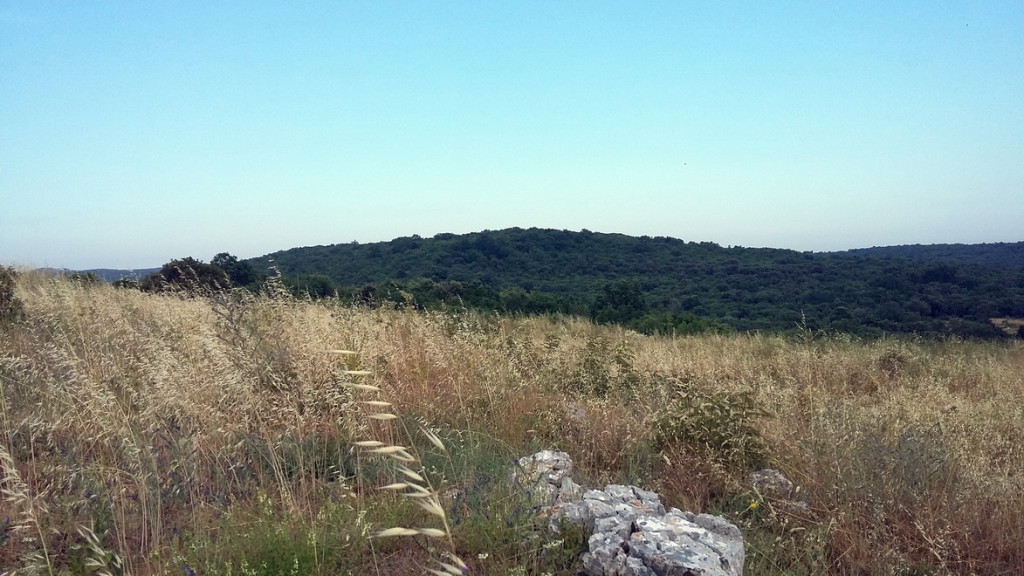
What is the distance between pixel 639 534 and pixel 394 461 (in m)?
1.54

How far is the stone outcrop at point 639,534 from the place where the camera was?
251 centimetres

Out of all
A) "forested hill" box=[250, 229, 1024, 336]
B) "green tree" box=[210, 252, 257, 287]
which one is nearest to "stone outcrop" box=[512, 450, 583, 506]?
"forested hill" box=[250, 229, 1024, 336]

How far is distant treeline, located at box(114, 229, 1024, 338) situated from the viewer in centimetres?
1847

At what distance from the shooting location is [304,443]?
12.3 feet

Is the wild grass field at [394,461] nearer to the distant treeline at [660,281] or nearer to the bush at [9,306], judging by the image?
the bush at [9,306]

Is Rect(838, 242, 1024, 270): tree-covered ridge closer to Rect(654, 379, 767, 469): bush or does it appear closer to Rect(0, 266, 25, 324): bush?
Rect(654, 379, 767, 469): bush

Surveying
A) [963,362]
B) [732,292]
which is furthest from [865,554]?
[732,292]

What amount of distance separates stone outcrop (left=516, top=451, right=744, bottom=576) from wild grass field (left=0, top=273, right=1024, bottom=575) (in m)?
0.14

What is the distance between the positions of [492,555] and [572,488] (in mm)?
801

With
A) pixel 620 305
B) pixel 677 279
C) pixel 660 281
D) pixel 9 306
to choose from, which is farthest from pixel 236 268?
pixel 677 279

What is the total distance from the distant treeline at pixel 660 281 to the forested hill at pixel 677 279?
83mm

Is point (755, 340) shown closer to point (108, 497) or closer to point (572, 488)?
point (572, 488)

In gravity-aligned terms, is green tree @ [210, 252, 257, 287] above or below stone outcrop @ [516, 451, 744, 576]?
above

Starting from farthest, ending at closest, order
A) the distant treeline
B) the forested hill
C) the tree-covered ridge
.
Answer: the tree-covered ridge
the forested hill
the distant treeline
